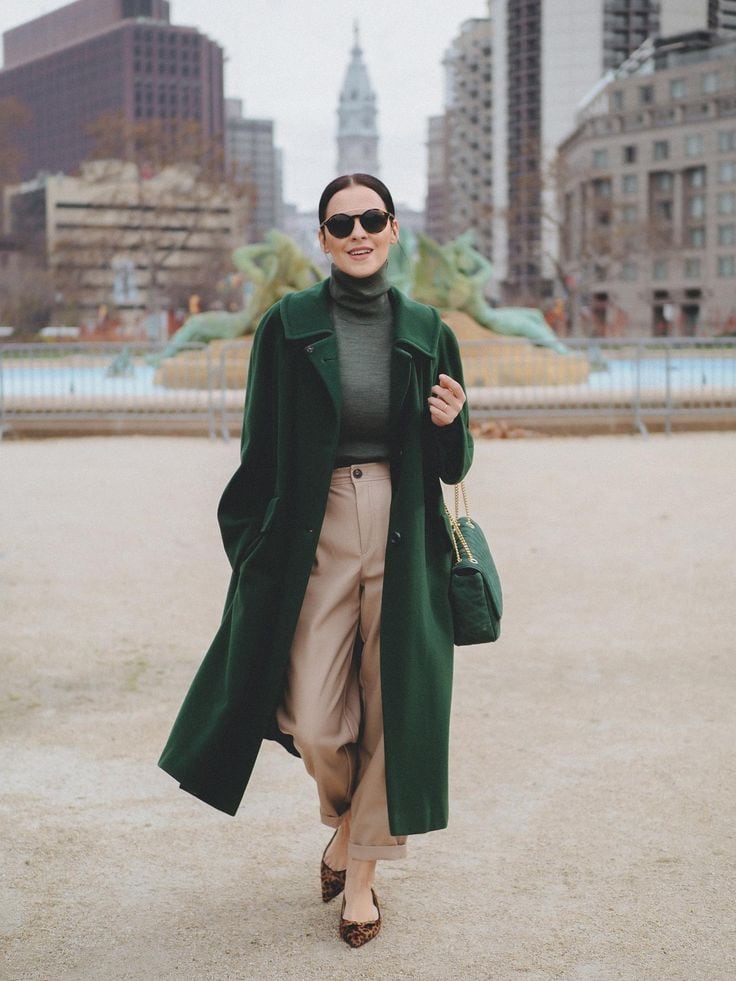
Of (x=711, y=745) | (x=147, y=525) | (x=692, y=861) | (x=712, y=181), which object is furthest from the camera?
(x=712, y=181)

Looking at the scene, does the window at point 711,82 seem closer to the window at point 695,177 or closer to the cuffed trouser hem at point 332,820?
the window at point 695,177

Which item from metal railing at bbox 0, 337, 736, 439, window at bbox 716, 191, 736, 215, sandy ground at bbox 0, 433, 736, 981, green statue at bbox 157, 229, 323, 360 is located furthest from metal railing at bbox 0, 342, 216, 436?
window at bbox 716, 191, 736, 215

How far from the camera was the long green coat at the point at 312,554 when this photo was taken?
323cm

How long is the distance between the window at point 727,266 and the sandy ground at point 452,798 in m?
70.5

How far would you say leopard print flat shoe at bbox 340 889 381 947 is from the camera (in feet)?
10.8

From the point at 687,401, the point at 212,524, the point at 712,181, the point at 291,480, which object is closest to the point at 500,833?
the point at 291,480

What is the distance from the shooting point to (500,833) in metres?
4.07

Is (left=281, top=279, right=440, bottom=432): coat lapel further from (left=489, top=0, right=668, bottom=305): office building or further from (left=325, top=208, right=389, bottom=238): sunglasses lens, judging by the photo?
(left=489, top=0, right=668, bottom=305): office building

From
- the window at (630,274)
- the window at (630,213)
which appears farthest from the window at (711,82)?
the window at (630,274)

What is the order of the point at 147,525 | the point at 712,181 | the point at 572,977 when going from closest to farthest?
the point at 572,977 < the point at 147,525 < the point at 712,181

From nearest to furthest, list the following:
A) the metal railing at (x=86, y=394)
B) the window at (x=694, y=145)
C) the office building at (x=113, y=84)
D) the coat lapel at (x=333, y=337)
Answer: the coat lapel at (x=333, y=337) < the metal railing at (x=86, y=394) < the window at (x=694, y=145) < the office building at (x=113, y=84)

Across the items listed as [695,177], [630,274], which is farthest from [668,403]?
[630,274]

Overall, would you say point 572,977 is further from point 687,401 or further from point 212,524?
point 687,401

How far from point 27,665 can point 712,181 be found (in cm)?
7559
